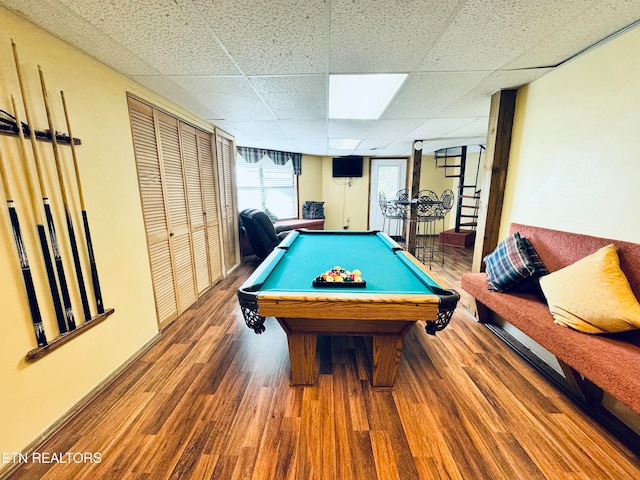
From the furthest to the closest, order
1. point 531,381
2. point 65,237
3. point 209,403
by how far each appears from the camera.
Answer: point 531,381 < point 209,403 < point 65,237

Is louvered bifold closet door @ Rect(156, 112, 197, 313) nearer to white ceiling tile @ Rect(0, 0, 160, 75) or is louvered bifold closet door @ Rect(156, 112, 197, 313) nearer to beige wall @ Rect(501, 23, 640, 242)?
white ceiling tile @ Rect(0, 0, 160, 75)

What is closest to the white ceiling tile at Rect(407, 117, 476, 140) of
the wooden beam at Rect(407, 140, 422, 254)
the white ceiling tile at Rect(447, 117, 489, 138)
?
the white ceiling tile at Rect(447, 117, 489, 138)

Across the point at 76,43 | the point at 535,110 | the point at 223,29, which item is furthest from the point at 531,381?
the point at 76,43

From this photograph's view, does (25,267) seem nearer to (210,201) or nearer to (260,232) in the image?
(210,201)

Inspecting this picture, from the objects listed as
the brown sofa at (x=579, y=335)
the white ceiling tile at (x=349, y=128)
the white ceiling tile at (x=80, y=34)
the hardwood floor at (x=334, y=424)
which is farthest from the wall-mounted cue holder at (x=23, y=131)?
the brown sofa at (x=579, y=335)

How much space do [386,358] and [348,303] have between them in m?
0.59

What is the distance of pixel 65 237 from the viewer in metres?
1.46

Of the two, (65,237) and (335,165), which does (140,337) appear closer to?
(65,237)

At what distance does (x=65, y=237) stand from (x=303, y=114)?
2.36m

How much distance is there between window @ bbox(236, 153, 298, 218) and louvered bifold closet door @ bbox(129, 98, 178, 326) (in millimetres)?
2613

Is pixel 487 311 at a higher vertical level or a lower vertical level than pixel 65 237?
lower

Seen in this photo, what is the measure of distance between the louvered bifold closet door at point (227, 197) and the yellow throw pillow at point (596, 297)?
3.77 meters

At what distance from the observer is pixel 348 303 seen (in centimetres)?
136

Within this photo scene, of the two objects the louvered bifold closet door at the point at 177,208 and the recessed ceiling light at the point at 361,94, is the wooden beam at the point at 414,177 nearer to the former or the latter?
the recessed ceiling light at the point at 361,94
